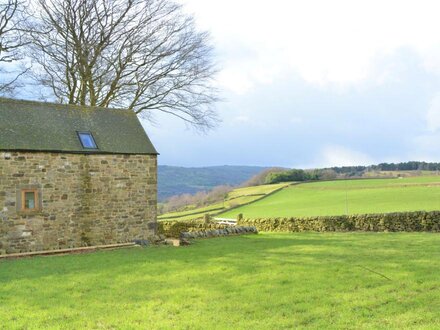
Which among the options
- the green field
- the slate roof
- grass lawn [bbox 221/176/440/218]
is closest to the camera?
the slate roof

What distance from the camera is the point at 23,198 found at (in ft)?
55.8

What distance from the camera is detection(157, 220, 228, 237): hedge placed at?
27.5 meters

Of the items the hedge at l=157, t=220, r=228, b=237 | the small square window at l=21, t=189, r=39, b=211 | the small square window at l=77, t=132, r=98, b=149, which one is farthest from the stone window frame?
the hedge at l=157, t=220, r=228, b=237

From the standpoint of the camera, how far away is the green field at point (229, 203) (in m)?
38.5

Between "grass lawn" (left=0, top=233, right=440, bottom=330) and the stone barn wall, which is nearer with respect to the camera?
"grass lawn" (left=0, top=233, right=440, bottom=330)

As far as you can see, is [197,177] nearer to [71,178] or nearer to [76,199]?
[76,199]

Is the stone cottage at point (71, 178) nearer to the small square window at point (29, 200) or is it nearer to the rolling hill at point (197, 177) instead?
the small square window at point (29, 200)

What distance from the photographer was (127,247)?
18031 millimetres

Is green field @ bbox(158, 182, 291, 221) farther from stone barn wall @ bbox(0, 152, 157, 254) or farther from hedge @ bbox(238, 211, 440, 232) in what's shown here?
stone barn wall @ bbox(0, 152, 157, 254)

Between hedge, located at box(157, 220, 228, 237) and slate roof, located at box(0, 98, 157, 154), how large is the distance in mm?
8224

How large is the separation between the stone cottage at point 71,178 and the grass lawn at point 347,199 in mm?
12831

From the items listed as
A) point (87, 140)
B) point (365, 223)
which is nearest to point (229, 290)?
point (87, 140)

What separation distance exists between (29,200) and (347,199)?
25390 mm

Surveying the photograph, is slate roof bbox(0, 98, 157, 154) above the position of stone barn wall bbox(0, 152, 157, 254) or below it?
above
